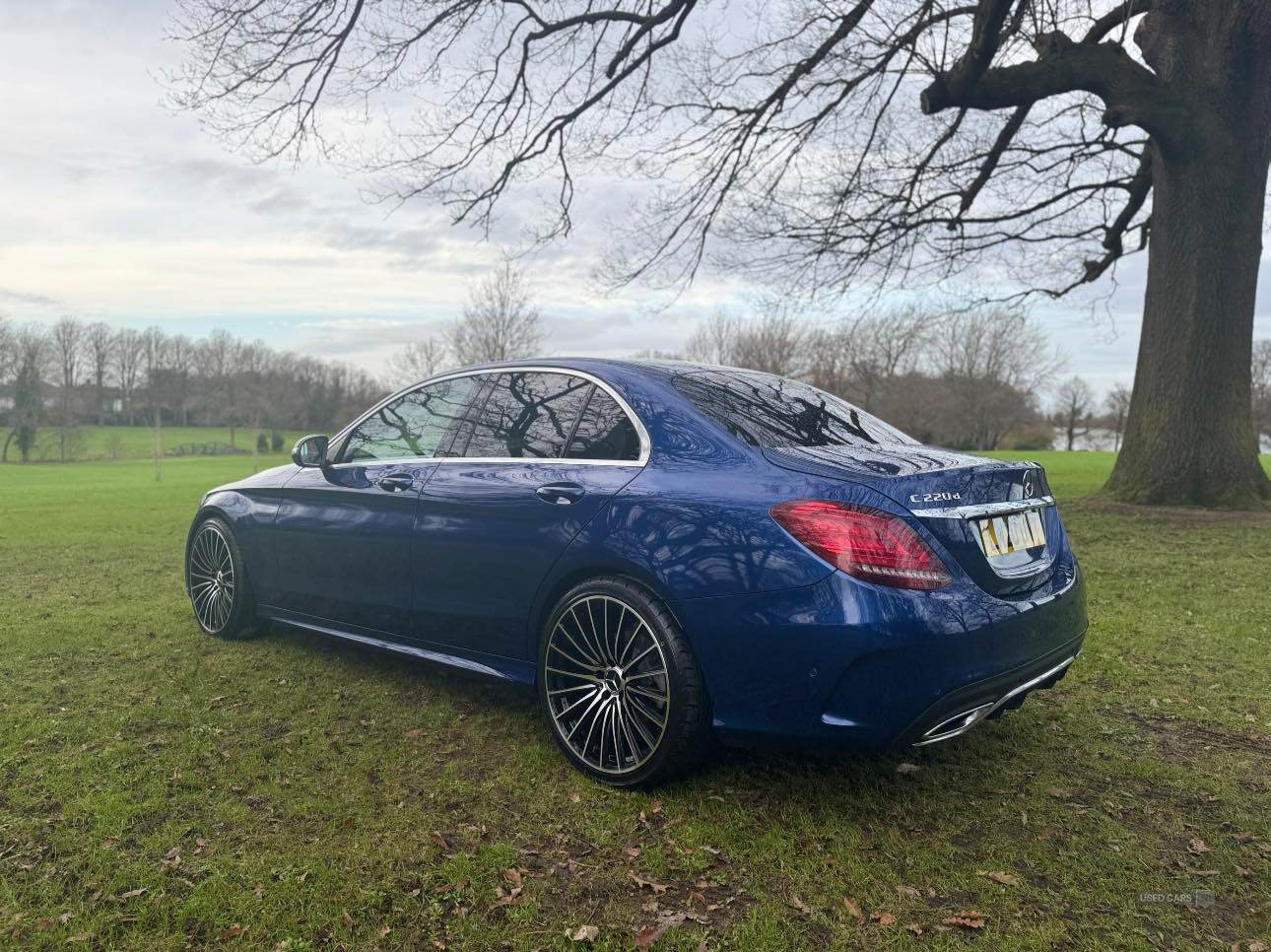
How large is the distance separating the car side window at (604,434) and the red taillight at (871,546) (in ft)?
2.65

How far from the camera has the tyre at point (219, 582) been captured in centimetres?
490

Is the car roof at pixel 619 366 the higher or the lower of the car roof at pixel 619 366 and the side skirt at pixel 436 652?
the higher

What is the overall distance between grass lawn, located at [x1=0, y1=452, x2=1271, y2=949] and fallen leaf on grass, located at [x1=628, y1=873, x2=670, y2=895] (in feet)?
0.06

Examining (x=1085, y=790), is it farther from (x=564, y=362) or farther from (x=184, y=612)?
(x=184, y=612)

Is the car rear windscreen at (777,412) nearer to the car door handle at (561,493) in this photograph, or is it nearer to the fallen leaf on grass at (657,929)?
the car door handle at (561,493)

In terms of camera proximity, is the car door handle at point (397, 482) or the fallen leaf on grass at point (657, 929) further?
the car door handle at point (397, 482)

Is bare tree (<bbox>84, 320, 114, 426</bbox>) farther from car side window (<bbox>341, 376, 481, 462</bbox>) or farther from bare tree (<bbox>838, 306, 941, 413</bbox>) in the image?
car side window (<bbox>341, 376, 481, 462</bbox>)

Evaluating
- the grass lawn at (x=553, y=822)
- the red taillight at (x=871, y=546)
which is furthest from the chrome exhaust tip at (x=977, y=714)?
the red taillight at (x=871, y=546)

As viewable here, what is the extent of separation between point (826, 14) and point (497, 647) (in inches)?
414

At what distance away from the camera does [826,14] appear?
1118 cm

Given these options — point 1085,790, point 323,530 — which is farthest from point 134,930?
point 1085,790

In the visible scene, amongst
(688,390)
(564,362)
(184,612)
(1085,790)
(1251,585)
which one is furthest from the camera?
(1251,585)

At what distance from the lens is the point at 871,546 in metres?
2.68

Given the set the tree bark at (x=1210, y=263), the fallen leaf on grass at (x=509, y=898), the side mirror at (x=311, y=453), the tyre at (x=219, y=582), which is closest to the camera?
the fallen leaf on grass at (x=509, y=898)
